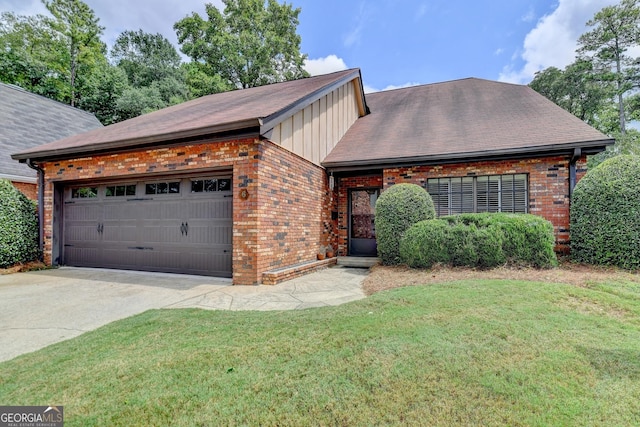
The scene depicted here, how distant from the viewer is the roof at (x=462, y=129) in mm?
7148

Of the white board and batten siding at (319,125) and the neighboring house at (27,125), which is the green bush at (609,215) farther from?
the neighboring house at (27,125)

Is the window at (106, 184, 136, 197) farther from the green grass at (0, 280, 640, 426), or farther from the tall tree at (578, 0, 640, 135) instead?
the tall tree at (578, 0, 640, 135)

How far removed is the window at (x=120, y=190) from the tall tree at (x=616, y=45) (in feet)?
80.2

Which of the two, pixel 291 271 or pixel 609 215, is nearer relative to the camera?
pixel 609 215

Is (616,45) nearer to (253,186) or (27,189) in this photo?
(253,186)

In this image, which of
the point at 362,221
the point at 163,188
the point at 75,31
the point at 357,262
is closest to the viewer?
the point at 163,188

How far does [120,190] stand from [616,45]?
2662 centimetres

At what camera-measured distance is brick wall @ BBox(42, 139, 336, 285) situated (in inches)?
217

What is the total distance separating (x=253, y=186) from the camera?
5.49 m

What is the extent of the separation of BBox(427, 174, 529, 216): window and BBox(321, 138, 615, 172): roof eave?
2.06ft

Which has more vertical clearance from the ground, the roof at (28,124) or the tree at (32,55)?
the tree at (32,55)

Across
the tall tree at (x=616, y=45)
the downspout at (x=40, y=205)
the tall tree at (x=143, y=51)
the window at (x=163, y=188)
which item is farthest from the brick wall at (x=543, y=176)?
the tall tree at (x=143, y=51)

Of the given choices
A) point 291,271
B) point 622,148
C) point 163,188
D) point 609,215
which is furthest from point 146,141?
point 622,148

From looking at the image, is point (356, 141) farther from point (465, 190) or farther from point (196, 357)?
point (196, 357)
